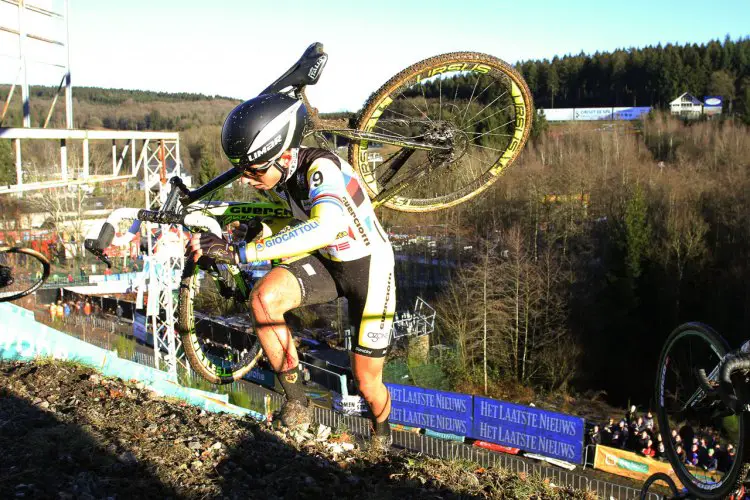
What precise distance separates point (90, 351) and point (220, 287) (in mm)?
9141

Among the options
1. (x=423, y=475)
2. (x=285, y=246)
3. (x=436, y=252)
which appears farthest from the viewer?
(x=436, y=252)

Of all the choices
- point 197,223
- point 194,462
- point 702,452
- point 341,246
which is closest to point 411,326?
point 702,452

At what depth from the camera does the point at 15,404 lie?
19.6 ft

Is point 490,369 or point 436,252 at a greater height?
point 436,252

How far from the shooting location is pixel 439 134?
7.41m

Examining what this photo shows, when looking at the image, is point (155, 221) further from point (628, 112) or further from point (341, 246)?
point (628, 112)

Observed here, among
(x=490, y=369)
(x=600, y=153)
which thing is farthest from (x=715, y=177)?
(x=490, y=369)

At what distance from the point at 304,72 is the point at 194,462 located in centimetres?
345

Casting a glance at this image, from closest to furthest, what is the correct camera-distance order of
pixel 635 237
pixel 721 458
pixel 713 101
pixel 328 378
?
pixel 721 458 < pixel 328 378 < pixel 635 237 < pixel 713 101

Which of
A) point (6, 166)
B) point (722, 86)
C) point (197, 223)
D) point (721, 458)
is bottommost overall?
point (721, 458)

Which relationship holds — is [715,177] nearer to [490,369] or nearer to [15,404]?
[490,369]

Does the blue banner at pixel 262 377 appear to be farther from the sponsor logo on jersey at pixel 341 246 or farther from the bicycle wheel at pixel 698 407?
the bicycle wheel at pixel 698 407

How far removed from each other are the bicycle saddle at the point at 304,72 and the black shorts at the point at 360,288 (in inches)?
69.6

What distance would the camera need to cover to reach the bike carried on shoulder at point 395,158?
19.6 feet
